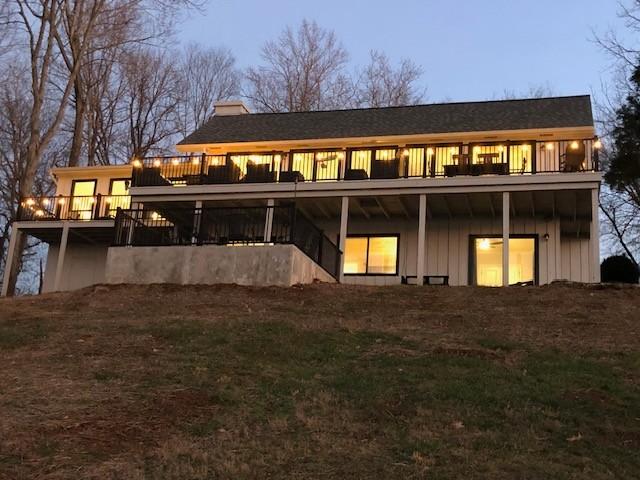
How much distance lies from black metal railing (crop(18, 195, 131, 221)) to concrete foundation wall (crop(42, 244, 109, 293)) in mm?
1457

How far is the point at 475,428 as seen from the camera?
7465 mm

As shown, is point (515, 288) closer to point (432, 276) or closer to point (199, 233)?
point (432, 276)

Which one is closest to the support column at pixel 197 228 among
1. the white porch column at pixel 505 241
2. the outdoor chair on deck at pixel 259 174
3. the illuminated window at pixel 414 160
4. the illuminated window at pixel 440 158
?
the outdoor chair on deck at pixel 259 174

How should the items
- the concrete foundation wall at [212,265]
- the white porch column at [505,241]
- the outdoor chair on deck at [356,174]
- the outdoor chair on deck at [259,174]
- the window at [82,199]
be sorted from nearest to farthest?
the concrete foundation wall at [212,265]
the white porch column at [505,241]
the outdoor chair on deck at [356,174]
the outdoor chair on deck at [259,174]
the window at [82,199]

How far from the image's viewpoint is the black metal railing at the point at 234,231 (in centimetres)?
1752

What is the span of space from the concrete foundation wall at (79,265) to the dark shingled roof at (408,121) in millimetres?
4861

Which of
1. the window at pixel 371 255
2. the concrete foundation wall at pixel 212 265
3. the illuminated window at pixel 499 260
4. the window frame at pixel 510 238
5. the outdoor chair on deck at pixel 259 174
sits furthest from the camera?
the window at pixel 371 255

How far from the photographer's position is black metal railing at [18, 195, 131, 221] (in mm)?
23328

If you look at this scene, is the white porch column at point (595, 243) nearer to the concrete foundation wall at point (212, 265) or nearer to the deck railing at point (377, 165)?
the deck railing at point (377, 165)

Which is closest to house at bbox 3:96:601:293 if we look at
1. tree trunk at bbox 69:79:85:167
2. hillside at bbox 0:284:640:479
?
hillside at bbox 0:284:640:479

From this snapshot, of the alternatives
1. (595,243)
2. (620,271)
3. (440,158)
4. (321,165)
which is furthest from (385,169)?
(620,271)

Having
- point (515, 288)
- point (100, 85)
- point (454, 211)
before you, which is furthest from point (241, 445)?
point (100, 85)

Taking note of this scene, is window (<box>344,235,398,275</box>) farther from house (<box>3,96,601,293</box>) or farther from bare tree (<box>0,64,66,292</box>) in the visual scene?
bare tree (<box>0,64,66,292</box>)

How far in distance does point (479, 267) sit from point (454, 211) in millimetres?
1712
